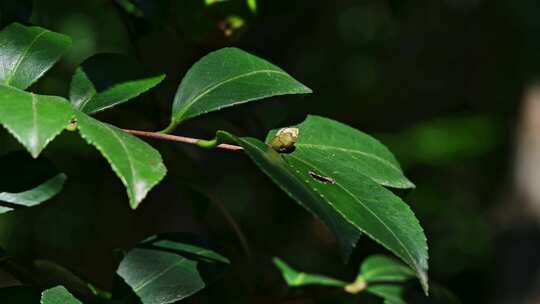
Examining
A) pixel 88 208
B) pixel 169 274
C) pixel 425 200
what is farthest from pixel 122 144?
pixel 425 200

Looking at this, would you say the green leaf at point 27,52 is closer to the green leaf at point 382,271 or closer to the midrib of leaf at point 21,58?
the midrib of leaf at point 21,58

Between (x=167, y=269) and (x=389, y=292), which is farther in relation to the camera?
(x=389, y=292)

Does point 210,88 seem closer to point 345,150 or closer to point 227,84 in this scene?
point 227,84

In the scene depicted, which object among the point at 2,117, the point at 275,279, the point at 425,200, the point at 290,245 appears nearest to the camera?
the point at 2,117

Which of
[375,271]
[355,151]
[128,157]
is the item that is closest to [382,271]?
[375,271]

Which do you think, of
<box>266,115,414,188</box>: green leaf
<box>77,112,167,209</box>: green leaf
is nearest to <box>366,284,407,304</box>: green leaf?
<box>266,115,414,188</box>: green leaf

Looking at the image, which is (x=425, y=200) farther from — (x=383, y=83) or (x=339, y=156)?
(x=339, y=156)
